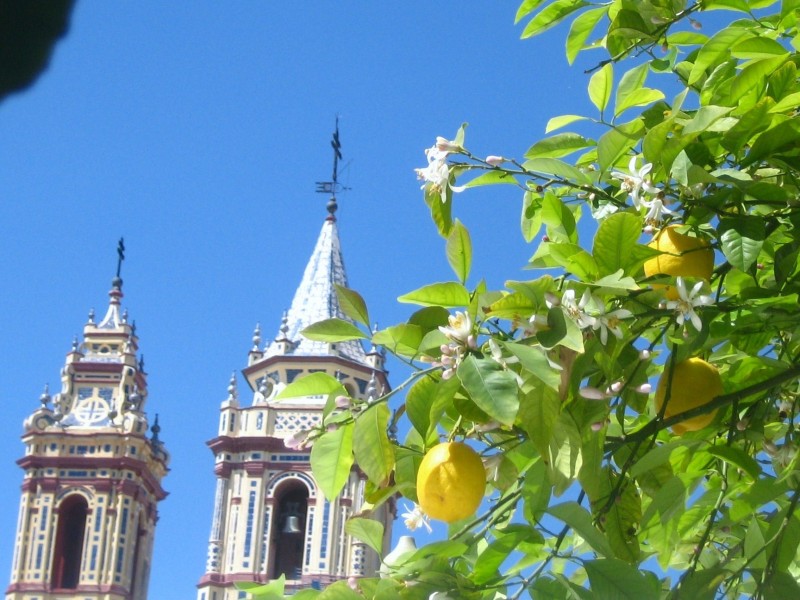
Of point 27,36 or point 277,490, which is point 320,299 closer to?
point 277,490

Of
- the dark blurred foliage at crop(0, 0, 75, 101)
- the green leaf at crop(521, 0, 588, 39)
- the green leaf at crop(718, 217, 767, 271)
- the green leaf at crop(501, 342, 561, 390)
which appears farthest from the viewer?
the green leaf at crop(521, 0, 588, 39)

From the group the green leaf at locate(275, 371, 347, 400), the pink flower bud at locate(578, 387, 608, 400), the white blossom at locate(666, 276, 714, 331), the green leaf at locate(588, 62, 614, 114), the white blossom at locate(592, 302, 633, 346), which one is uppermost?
the green leaf at locate(588, 62, 614, 114)

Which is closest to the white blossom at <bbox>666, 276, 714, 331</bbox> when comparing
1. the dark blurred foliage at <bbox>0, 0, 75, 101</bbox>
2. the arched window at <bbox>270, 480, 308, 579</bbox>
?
the dark blurred foliage at <bbox>0, 0, 75, 101</bbox>

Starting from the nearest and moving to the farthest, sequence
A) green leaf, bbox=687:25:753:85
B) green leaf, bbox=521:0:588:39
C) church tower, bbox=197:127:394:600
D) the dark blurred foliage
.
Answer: the dark blurred foliage < green leaf, bbox=687:25:753:85 < green leaf, bbox=521:0:588:39 < church tower, bbox=197:127:394:600

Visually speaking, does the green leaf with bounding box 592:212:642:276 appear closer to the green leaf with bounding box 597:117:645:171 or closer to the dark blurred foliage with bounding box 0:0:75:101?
the green leaf with bounding box 597:117:645:171

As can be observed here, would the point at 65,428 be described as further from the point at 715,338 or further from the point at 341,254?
the point at 715,338

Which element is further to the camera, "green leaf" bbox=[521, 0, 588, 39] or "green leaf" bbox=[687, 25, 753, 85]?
"green leaf" bbox=[521, 0, 588, 39]

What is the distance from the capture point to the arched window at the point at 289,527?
80.3 feet

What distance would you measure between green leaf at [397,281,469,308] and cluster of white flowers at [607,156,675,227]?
0.76 feet

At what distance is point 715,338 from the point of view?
5.81 feet

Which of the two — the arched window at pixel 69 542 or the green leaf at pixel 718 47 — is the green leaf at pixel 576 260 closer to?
the green leaf at pixel 718 47

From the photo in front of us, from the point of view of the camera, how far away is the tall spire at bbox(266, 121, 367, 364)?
81.4 feet

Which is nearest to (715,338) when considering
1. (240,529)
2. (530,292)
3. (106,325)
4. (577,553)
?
(530,292)

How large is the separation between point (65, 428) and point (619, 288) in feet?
80.6
